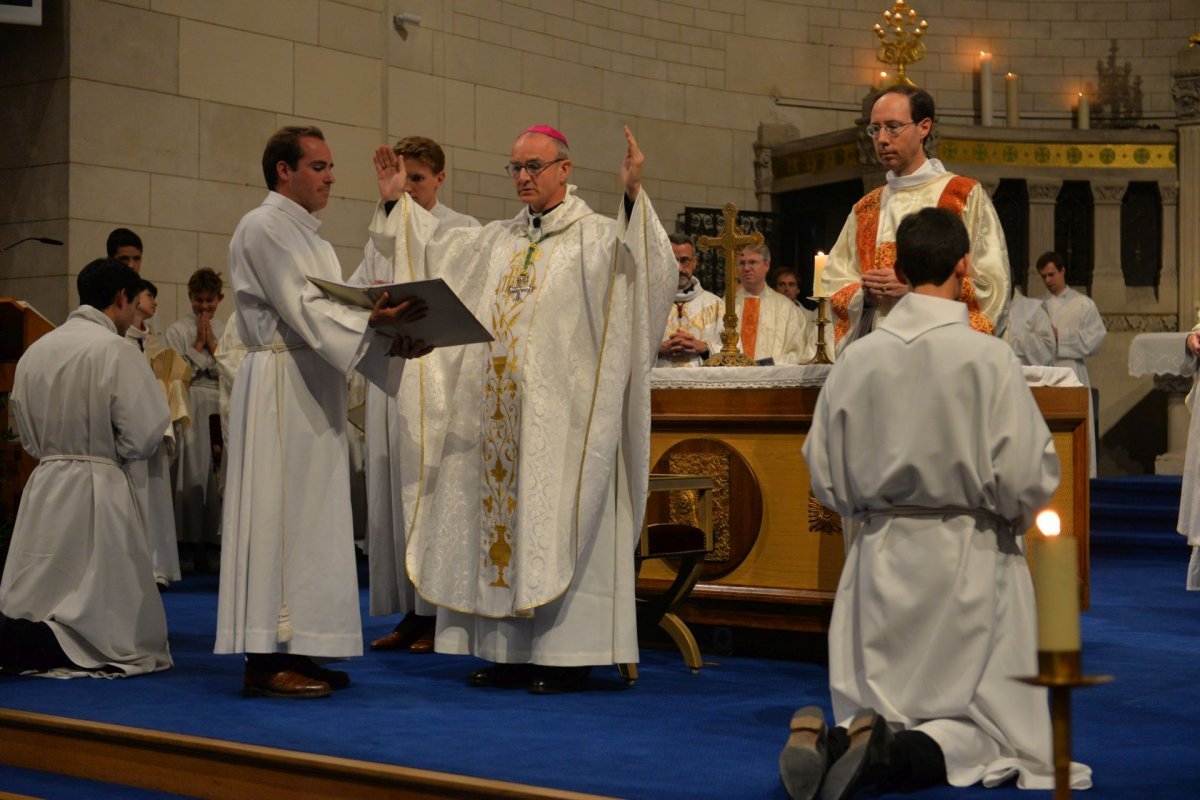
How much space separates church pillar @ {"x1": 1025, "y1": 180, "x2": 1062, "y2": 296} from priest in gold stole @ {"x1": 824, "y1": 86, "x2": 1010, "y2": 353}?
783cm

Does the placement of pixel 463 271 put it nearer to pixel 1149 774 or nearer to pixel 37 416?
pixel 37 416

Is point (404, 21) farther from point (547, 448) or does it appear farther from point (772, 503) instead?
point (547, 448)

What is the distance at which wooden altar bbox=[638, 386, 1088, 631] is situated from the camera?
18.4 ft

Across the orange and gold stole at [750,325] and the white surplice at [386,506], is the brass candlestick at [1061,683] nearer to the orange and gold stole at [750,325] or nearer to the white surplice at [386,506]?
the white surplice at [386,506]

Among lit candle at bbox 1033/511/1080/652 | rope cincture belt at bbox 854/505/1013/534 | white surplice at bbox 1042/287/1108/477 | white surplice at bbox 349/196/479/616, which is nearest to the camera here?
lit candle at bbox 1033/511/1080/652

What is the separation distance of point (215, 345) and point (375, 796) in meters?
5.98

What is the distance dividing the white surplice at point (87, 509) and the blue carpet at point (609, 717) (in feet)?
0.66

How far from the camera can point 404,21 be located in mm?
10859

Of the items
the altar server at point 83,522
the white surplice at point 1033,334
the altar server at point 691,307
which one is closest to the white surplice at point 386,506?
the altar server at point 83,522

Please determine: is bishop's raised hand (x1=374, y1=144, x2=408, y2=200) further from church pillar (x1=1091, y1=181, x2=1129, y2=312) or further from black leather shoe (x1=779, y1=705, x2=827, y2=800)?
church pillar (x1=1091, y1=181, x2=1129, y2=312)

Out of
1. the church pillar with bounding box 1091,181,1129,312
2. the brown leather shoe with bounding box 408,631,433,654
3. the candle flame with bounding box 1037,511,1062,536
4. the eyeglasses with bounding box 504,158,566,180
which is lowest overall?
the brown leather shoe with bounding box 408,631,433,654

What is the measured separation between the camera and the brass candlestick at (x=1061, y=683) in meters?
2.01

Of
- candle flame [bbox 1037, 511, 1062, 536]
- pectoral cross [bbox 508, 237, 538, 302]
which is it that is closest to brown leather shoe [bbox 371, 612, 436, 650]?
pectoral cross [bbox 508, 237, 538, 302]

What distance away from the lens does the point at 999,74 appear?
1404cm
